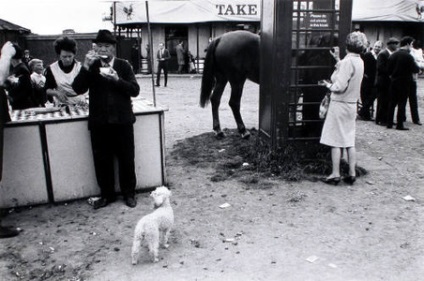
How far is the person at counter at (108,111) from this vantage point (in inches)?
188

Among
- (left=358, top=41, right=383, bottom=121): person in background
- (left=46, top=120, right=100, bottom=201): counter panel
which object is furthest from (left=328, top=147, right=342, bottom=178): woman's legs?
(left=358, top=41, right=383, bottom=121): person in background

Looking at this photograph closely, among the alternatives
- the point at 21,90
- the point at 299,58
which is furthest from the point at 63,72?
the point at 299,58

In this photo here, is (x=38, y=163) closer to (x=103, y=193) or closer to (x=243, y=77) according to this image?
(x=103, y=193)

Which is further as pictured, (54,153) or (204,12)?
(204,12)

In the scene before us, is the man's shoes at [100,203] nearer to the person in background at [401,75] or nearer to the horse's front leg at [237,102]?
the horse's front leg at [237,102]

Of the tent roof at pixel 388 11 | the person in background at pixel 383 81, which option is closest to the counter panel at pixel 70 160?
the person in background at pixel 383 81

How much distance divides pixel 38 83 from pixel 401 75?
24.0ft

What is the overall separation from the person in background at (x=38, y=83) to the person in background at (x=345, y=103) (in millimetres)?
4535

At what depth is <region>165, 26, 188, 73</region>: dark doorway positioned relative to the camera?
952 inches

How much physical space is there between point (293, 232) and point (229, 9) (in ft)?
65.8

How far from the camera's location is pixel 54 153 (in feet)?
16.8

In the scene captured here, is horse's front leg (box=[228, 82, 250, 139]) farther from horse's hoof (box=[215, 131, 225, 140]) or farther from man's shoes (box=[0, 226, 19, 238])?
man's shoes (box=[0, 226, 19, 238])

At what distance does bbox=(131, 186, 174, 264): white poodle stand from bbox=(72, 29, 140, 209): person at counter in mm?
1159

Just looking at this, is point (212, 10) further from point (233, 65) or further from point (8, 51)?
point (8, 51)
